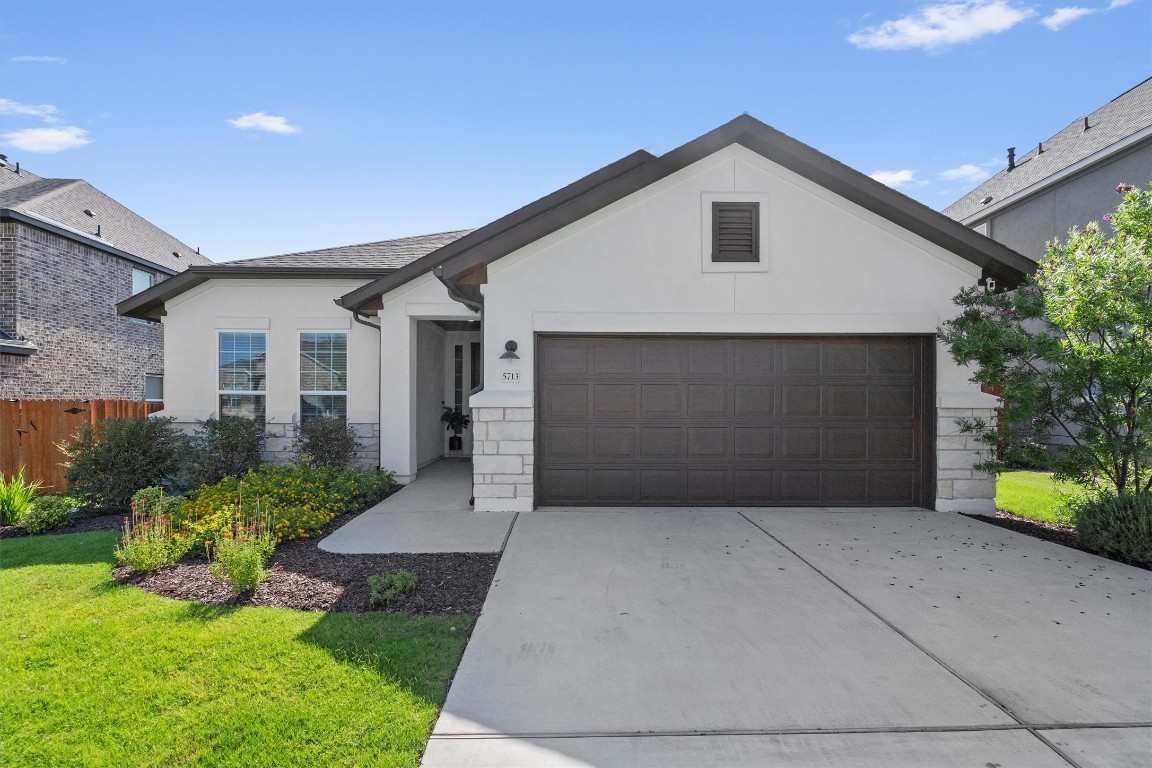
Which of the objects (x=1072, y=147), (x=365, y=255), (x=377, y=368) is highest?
(x=1072, y=147)

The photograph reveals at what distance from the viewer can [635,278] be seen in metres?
7.66

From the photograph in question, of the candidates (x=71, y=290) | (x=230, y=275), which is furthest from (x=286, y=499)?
(x=71, y=290)

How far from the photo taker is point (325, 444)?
9594 mm

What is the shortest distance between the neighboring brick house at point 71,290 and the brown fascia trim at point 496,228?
32.0 ft

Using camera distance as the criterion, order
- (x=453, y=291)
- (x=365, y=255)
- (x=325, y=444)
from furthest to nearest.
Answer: (x=365, y=255) < (x=325, y=444) < (x=453, y=291)

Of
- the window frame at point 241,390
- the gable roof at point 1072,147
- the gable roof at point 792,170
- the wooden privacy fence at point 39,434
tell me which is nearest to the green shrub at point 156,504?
the wooden privacy fence at point 39,434

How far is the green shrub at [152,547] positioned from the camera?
5.21 meters

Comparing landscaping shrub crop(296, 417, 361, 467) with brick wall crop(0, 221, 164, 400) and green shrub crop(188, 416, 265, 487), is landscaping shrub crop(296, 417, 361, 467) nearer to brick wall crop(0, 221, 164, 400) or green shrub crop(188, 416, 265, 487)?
green shrub crop(188, 416, 265, 487)

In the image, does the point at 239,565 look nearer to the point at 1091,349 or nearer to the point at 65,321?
the point at 1091,349

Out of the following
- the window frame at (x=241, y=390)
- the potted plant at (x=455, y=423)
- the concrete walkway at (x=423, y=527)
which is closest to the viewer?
the concrete walkway at (x=423, y=527)

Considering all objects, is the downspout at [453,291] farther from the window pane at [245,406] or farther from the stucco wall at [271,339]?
the window pane at [245,406]

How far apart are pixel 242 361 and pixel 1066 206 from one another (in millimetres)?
17537

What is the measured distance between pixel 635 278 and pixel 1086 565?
221 inches

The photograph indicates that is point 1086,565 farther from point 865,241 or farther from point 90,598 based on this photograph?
point 90,598
